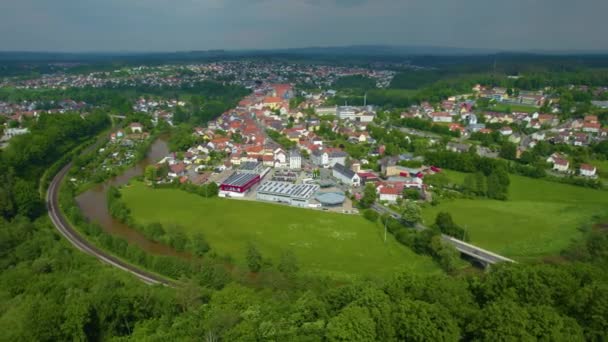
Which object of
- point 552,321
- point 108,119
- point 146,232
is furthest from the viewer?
point 108,119

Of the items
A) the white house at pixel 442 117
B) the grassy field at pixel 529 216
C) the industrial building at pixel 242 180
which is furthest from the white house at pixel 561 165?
the industrial building at pixel 242 180

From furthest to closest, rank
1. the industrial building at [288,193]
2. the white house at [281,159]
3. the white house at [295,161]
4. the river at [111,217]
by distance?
the white house at [281,159]
the white house at [295,161]
the industrial building at [288,193]
the river at [111,217]

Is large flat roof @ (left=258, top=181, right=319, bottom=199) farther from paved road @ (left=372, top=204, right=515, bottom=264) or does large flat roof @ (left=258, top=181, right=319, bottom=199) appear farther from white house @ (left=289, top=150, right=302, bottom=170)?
paved road @ (left=372, top=204, right=515, bottom=264)

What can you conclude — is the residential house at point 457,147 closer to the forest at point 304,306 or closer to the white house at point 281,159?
the white house at point 281,159

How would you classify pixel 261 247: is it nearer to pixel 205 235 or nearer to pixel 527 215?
pixel 205 235

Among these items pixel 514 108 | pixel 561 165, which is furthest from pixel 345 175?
pixel 514 108

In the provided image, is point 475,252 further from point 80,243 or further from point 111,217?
point 111,217

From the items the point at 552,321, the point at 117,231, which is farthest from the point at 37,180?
the point at 552,321
